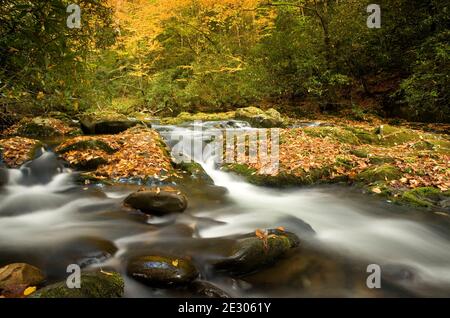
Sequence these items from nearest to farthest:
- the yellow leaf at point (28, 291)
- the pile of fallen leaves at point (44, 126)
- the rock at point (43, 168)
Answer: the yellow leaf at point (28, 291)
the rock at point (43, 168)
the pile of fallen leaves at point (44, 126)

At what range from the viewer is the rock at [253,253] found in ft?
12.9

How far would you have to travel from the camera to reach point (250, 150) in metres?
8.86

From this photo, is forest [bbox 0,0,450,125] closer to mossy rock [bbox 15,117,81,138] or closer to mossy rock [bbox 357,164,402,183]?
mossy rock [bbox 15,117,81,138]

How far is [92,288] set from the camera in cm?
309

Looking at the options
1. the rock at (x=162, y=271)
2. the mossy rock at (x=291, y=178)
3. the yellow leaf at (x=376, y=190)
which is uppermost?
the mossy rock at (x=291, y=178)

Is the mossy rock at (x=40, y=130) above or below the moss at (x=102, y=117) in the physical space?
below

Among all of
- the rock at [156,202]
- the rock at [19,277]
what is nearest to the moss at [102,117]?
the rock at [156,202]

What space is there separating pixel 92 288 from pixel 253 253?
185 cm

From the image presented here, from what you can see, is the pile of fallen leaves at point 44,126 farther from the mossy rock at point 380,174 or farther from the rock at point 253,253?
the mossy rock at point 380,174

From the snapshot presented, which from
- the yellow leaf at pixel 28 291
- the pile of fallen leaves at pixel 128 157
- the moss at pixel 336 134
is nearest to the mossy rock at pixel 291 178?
the pile of fallen leaves at pixel 128 157

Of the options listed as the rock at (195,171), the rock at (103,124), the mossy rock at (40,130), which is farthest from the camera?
the mossy rock at (40,130)

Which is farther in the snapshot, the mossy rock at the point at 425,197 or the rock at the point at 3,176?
the rock at the point at 3,176

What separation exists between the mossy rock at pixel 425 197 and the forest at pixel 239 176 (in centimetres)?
3
